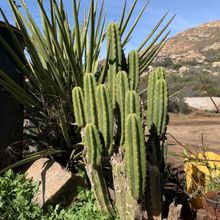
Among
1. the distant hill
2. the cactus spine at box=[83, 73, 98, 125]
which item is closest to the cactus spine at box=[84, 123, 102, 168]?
the cactus spine at box=[83, 73, 98, 125]

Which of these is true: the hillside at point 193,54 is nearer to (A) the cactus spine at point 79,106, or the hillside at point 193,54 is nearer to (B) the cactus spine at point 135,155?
(A) the cactus spine at point 79,106

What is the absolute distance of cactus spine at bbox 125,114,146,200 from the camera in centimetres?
330

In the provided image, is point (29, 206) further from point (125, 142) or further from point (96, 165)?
point (125, 142)

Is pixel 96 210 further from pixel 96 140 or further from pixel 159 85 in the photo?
pixel 159 85

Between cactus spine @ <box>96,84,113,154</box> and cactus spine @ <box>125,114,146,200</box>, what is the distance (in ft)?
1.03

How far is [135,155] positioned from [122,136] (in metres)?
0.46

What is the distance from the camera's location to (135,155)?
3.33m

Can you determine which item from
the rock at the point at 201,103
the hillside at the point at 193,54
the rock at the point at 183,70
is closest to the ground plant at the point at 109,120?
the rock at the point at 201,103

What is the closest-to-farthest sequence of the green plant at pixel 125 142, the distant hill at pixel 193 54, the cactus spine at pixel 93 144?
the green plant at pixel 125 142 → the cactus spine at pixel 93 144 → the distant hill at pixel 193 54

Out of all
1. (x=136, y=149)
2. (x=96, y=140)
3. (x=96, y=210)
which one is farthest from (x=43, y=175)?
(x=136, y=149)

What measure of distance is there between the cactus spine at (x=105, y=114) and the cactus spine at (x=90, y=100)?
46 millimetres

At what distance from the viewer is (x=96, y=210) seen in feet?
13.5

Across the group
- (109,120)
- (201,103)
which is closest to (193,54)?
(201,103)

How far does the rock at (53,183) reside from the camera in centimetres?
439
